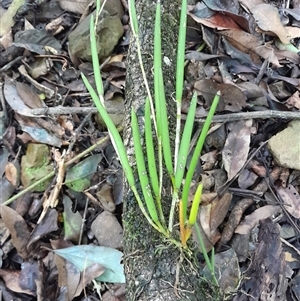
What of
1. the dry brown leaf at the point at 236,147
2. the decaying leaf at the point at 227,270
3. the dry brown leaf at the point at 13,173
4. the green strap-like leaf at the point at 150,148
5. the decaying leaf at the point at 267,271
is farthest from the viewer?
the dry brown leaf at the point at 13,173

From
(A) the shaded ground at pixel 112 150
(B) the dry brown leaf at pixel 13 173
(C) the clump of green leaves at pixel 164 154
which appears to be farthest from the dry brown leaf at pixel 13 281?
(C) the clump of green leaves at pixel 164 154

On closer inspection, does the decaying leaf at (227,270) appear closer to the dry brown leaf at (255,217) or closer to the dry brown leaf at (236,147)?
the dry brown leaf at (255,217)

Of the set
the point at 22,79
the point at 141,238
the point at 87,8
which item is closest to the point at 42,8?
the point at 87,8

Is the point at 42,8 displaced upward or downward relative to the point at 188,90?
upward

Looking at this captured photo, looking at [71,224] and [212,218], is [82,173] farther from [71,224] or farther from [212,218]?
[212,218]

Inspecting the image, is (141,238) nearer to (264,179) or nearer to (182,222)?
(182,222)

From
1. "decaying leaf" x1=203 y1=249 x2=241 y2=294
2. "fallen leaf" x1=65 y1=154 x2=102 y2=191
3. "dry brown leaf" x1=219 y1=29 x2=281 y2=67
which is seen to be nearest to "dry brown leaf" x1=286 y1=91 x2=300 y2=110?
"dry brown leaf" x1=219 y1=29 x2=281 y2=67

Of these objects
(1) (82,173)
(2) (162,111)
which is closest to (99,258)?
(1) (82,173)
